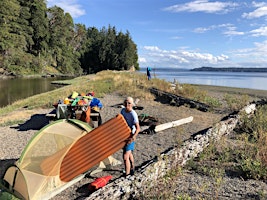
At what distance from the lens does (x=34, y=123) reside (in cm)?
1130

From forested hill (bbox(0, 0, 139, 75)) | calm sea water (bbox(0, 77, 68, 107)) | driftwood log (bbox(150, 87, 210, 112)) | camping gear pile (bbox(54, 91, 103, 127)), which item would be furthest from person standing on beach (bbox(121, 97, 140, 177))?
forested hill (bbox(0, 0, 139, 75))

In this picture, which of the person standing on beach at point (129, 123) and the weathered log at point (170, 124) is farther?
the weathered log at point (170, 124)

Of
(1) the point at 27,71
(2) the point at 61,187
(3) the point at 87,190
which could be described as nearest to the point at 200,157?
(3) the point at 87,190

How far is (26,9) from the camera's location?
65250mm

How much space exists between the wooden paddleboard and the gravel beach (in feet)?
1.33

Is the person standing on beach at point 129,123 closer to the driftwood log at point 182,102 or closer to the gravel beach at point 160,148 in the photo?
the gravel beach at point 160,148

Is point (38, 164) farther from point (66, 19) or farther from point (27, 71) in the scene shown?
point (66, 19)

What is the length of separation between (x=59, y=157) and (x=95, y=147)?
762mm

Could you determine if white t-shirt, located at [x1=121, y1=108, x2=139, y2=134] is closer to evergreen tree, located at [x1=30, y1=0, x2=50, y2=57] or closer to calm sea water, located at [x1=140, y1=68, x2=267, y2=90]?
calm sea water, located at [x1=140, y1=68, x2=267, y2=90]

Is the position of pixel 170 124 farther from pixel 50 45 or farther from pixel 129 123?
pixel 50 45

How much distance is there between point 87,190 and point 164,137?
438 cm

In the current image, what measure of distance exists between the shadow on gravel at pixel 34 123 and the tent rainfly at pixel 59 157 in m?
5.05

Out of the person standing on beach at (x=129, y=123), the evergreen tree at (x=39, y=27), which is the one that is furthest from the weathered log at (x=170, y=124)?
the evergreen tree at (x=39, y=27)

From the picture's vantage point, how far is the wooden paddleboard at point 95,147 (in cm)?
536
